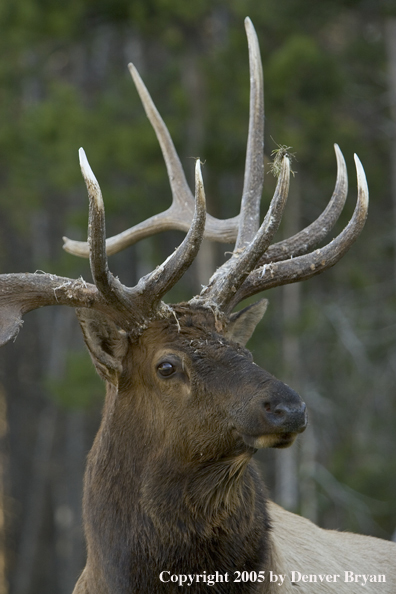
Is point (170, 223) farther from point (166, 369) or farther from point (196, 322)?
point (166, 369)

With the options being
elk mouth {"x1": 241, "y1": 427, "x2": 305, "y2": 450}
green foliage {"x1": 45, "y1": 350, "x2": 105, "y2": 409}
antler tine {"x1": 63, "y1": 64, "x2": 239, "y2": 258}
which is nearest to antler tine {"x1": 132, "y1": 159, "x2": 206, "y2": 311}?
elk mouth {"x1": 241, "y1": 427, "x2": 305, "y2": 450}

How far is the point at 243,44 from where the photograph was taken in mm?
13750

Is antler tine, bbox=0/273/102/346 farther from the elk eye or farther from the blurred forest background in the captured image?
the blurred forest background

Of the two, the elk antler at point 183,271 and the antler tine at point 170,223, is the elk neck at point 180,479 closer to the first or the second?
the elk antler at point 183,271

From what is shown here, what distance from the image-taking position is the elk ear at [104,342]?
4238mm

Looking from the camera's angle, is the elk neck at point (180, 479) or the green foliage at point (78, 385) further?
the green foliage at point (78, 385)

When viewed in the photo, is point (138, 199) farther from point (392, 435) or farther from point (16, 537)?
point (16, 537)

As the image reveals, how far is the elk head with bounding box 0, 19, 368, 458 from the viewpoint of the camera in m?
3.86

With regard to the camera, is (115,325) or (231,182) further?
(231,182)

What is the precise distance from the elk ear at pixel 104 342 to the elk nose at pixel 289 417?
3.51 feet

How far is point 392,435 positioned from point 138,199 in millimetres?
6554

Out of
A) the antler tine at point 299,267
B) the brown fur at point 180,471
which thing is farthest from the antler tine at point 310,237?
the brown fur at point 180,471

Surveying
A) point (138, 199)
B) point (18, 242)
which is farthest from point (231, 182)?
point (18, 242)

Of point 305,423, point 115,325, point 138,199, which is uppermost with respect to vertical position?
point 138,199
